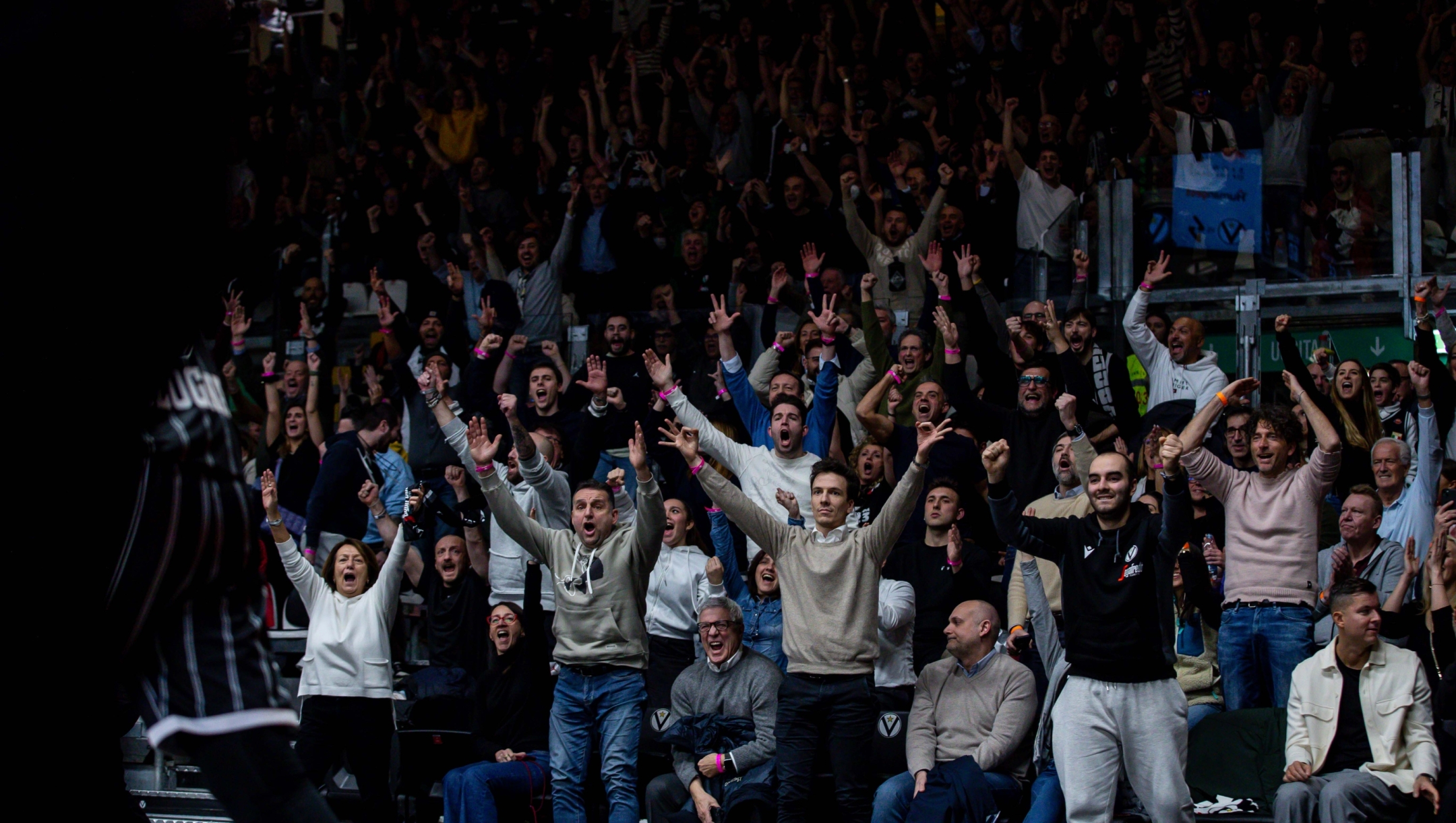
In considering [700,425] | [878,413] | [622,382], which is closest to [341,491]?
[622,382]

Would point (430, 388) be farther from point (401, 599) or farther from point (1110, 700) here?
point (1110, 700)

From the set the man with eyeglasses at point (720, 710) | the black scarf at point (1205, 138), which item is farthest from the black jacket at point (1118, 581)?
the black scarf at point (1205, 138)

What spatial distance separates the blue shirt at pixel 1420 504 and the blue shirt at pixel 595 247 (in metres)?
6.60

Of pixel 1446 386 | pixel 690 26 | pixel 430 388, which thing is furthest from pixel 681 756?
pixel 690 26

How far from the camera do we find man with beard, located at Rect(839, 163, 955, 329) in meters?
11.2

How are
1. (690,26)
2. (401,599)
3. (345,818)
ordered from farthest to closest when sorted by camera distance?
(690,26)
(401,599)
(345,818)

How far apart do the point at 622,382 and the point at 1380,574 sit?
5.57 m

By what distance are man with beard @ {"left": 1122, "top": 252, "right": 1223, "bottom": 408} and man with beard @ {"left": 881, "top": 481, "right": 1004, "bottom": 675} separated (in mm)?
2225

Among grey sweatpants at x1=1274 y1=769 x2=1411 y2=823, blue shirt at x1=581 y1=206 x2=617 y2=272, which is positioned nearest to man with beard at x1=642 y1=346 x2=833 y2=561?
grey sweatpants at x1=1274 y1=769 x2=1411 y2=823

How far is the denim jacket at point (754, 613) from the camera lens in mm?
8516

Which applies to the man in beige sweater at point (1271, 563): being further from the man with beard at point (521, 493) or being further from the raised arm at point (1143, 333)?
the man with beard at point (521, 493)

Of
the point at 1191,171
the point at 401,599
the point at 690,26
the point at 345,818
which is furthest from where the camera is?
the point at 690,26

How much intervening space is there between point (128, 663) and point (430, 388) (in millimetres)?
7552

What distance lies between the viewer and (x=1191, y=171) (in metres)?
10.9
